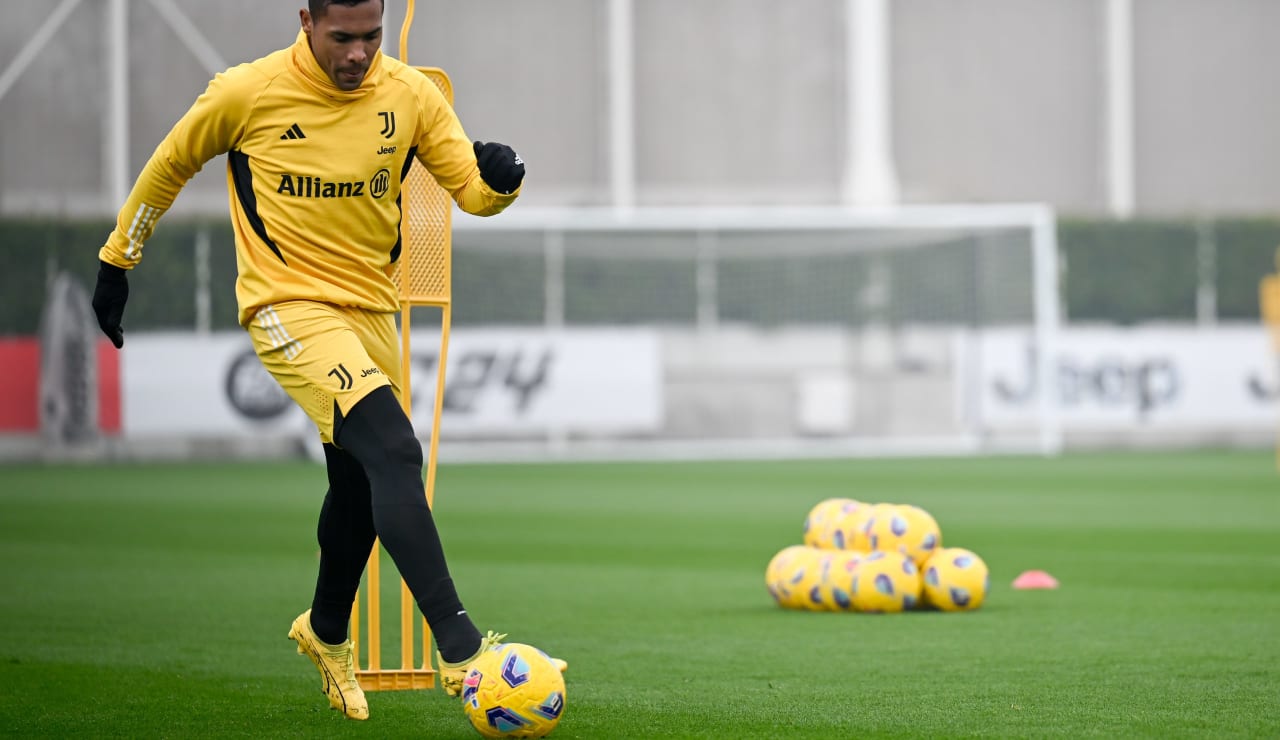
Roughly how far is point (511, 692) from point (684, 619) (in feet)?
11.8

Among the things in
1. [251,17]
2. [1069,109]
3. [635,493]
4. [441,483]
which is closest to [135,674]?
[635,493]

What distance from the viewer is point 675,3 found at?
3250cm

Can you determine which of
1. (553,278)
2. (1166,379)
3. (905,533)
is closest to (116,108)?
(553,278)

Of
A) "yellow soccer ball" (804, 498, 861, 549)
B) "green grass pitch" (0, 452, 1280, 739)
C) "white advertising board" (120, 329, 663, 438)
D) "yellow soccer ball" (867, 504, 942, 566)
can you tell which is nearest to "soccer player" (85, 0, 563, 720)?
"green grass pitch" (0, 452, 1280, 739)

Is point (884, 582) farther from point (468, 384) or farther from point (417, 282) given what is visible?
point (468, 384)

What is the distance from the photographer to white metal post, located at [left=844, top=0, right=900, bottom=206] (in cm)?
3247

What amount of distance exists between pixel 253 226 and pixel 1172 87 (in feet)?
103

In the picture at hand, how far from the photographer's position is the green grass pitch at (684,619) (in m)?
5.34

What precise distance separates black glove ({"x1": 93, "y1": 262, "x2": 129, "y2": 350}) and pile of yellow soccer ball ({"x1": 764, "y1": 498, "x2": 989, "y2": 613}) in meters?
4.01

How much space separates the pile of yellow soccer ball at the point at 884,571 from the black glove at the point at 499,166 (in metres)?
3.69

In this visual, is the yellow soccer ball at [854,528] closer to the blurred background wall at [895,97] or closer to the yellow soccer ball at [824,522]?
the yellow soccer ball at [824,522]

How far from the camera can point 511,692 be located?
453 cm

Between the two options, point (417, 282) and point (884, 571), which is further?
point (884, 571)

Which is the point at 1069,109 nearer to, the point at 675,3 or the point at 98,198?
the point at 675,3
